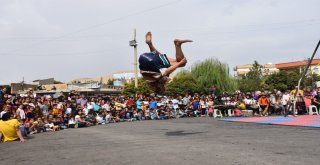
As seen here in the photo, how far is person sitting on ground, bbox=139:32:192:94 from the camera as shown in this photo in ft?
30.8

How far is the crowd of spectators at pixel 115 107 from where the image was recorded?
14977 millimetres

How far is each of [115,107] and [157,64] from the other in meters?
10.7

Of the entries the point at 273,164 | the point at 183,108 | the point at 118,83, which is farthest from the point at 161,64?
the point at 118,83

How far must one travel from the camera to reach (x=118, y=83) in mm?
95312

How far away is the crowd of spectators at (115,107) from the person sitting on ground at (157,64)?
187 inches

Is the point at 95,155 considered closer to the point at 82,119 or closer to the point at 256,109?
the point at 82,119

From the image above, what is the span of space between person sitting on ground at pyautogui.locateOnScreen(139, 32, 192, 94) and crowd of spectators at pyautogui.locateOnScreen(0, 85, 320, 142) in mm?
4752

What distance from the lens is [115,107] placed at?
64.6 feet

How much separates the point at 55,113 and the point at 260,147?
11225 mm

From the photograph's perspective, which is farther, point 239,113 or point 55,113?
point 239,113

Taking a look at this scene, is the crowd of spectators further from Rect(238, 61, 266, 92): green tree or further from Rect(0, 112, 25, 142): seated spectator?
Rect(238, 61, 266, 92): green tree

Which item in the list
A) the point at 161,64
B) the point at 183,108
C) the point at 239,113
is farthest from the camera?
the point at 183,108

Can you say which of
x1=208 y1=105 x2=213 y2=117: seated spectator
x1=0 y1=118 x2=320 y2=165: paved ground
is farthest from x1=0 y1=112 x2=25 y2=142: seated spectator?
x1=208 y1=105 x2=213 y2=117: seated spectator

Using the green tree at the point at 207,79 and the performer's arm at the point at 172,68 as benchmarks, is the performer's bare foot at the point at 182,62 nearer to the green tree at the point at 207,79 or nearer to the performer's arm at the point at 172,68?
the performer's arm at the point at 172,68
